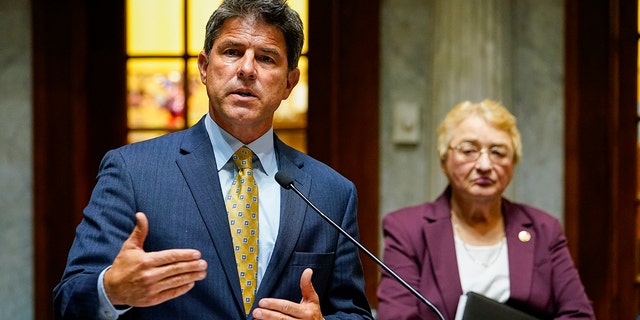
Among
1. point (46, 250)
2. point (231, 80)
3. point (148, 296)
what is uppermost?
point (231, 80)

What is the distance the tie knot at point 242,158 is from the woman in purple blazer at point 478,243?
0.95 m

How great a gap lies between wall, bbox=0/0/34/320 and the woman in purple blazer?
165cm

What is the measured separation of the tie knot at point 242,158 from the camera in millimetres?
1799

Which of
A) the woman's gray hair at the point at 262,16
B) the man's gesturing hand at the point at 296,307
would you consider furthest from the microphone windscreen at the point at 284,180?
the woman's gray hair at the point at 262,16

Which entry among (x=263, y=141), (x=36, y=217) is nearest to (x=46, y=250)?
(x=36, y=217)

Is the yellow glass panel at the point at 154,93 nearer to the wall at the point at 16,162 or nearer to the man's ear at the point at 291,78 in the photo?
the wall at the point at 16,162

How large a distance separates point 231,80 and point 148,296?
508 mm

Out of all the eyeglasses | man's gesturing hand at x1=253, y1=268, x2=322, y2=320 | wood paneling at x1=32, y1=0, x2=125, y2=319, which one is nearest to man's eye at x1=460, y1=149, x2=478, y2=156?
the eyeglasses

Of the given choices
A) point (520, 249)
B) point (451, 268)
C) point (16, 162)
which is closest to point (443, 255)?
point (451, 268)

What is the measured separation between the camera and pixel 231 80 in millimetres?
1753

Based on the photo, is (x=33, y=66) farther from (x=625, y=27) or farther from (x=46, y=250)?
(x=625, y=27)

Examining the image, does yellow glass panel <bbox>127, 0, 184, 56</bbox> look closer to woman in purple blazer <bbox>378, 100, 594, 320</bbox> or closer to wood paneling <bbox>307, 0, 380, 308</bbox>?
wood paneling <bbox>307, 0, 380, 308</bbox>

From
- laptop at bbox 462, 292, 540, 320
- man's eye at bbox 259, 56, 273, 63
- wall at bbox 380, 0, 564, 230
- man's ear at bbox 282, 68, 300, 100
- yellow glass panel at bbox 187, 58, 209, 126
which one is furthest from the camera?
yellow glass panel at bbox 187, 58, 209, 126

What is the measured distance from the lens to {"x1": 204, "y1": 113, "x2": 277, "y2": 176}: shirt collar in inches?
70.9
